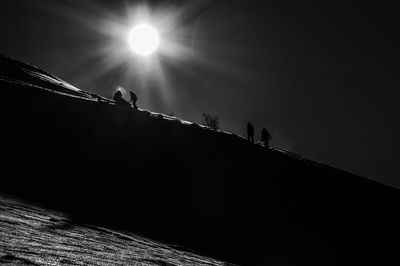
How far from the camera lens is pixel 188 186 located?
27625 millimetres

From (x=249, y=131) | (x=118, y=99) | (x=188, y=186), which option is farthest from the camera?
(x=118, y=99)

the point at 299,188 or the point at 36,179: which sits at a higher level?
the point at 299,188

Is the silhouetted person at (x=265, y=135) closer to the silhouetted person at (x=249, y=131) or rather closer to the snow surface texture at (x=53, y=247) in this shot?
the silhouetted person at (x=249, y=131)

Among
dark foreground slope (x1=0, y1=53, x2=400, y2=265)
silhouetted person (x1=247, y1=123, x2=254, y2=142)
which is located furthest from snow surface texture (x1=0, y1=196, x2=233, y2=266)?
silhouetted person (x1=247, y1=123, x2=254, y2=142)

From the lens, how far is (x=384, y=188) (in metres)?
39.4

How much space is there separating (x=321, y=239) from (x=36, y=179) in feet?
60.0

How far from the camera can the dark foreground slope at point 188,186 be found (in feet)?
74.5

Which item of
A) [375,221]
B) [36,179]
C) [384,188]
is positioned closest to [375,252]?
[375,221]

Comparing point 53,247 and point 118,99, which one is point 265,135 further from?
point 53,247

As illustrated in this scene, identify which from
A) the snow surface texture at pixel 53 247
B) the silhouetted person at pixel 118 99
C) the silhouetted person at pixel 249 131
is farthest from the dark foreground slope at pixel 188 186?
the snow surface texture at pixel 53 247

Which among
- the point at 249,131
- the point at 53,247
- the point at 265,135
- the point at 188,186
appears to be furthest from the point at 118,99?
the point at 53,247

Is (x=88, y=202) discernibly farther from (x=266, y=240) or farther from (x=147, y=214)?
(x=266, y=240)

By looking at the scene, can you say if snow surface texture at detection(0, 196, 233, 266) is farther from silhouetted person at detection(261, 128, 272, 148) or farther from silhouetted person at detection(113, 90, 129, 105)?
silhouetted person at detection(113, 90, 129, 105)

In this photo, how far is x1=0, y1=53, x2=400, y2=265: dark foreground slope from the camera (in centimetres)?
2270
